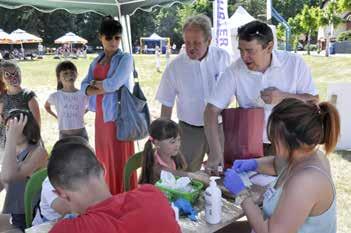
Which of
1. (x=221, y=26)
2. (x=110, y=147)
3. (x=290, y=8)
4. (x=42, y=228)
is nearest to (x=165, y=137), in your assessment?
(x=42, y=228)

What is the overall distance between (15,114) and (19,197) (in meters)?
0.48

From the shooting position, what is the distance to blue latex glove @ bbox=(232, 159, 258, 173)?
236cm

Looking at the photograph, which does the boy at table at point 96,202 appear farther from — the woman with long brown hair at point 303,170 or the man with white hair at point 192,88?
the man with white hair at point 192,88

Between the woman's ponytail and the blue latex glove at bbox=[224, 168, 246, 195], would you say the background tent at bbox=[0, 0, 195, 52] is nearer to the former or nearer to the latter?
the blue latex glove at bbox=[224, 168, 246, 195]

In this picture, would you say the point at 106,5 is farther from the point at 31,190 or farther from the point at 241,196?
the point at 241,196

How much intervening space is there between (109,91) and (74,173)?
214 cm

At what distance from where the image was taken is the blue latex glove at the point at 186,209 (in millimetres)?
1985

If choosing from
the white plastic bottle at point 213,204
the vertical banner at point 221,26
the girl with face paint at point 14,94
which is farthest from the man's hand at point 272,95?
the vertical banner at point 221,26

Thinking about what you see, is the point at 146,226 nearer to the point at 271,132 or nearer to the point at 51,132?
the point at 271,132

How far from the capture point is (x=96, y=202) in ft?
4.35

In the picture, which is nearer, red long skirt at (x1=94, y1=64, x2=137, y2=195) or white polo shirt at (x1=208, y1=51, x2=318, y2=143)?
white polo shirt at (x1=208, y1=51, x2=318, y2=143)

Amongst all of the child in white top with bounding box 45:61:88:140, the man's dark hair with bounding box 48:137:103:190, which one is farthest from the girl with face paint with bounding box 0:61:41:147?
the man's dark hair with bounding box 48:137:103:190

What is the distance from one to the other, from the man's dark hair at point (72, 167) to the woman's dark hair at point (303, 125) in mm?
695

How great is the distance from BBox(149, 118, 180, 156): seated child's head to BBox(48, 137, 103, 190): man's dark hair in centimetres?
114
